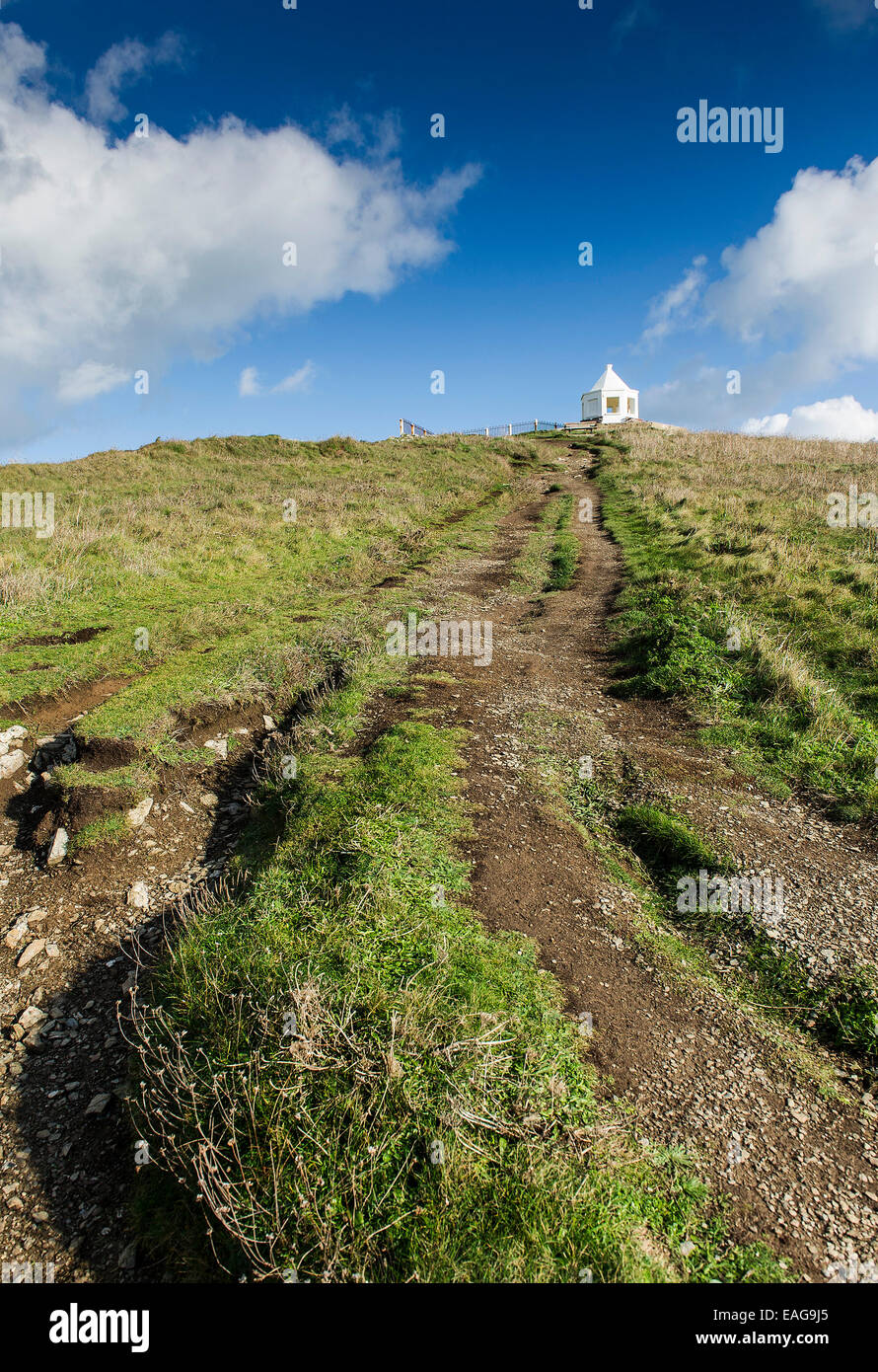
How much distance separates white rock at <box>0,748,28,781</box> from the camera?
784cm

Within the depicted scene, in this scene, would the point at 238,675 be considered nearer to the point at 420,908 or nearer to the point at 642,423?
the point at 420,908

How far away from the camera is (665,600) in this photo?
12562mm

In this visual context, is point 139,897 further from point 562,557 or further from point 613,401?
point 613,401

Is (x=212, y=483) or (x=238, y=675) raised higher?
(x=212, y=483)

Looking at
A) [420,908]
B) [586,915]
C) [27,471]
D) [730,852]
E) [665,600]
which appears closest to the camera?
[420,908]

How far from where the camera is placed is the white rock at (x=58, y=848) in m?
6.60

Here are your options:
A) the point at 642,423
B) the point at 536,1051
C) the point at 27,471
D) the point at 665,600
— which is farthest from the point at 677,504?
the point at 642,423

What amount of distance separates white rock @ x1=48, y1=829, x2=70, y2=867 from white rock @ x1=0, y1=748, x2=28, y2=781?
1617mm

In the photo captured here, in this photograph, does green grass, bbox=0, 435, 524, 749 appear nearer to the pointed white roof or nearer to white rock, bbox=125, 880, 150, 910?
white rock, bbox=125, 880, 150, 910

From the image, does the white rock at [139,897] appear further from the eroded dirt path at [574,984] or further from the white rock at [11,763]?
the white rock at [11,763]

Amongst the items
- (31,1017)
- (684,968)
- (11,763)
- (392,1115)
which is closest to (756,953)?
(684,968)

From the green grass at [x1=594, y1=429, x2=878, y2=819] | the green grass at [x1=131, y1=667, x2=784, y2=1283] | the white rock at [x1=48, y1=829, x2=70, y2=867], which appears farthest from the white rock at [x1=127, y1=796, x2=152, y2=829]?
the green grass at [x1=594, y1=429, x2=878, y2=819]

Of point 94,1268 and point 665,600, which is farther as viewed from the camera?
point 665,600
